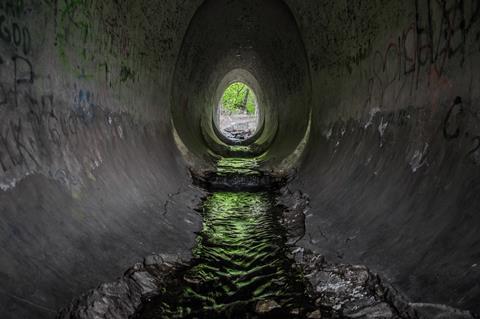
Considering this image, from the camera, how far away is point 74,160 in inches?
153

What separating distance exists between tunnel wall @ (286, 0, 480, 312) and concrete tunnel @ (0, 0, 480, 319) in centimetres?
2

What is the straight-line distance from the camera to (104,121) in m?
4.95

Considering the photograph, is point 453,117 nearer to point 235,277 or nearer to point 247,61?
point 235,277

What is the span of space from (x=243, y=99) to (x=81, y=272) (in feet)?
163

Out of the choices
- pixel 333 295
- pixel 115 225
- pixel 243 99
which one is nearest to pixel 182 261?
pixel 115 225

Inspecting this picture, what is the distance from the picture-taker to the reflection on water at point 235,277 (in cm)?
322

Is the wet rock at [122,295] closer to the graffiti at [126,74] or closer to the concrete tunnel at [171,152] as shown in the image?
the concrete tunnel at [171,152]

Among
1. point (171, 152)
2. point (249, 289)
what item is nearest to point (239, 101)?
point (171, 152)

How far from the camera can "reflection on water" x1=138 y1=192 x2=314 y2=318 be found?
3223mm

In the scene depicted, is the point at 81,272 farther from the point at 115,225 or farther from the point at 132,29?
the point at 132,29

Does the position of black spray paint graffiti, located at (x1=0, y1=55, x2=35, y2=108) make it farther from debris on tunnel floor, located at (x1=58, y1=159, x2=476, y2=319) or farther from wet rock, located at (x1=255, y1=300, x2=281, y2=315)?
wet rock, located at (x1=255, y1=300, x2=281, y2=315)

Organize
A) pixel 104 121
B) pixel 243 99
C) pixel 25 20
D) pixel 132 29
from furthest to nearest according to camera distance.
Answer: pixel 243 99 < pixel 132 29 < pixel 104 121 < pixel 25 20

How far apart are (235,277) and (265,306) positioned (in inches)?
28.7

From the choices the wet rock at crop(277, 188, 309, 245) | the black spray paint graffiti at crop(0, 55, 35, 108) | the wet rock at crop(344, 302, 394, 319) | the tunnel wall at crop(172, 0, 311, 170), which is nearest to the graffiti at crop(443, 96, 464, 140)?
the wet rock at crop(344, 302, 394, 319)
